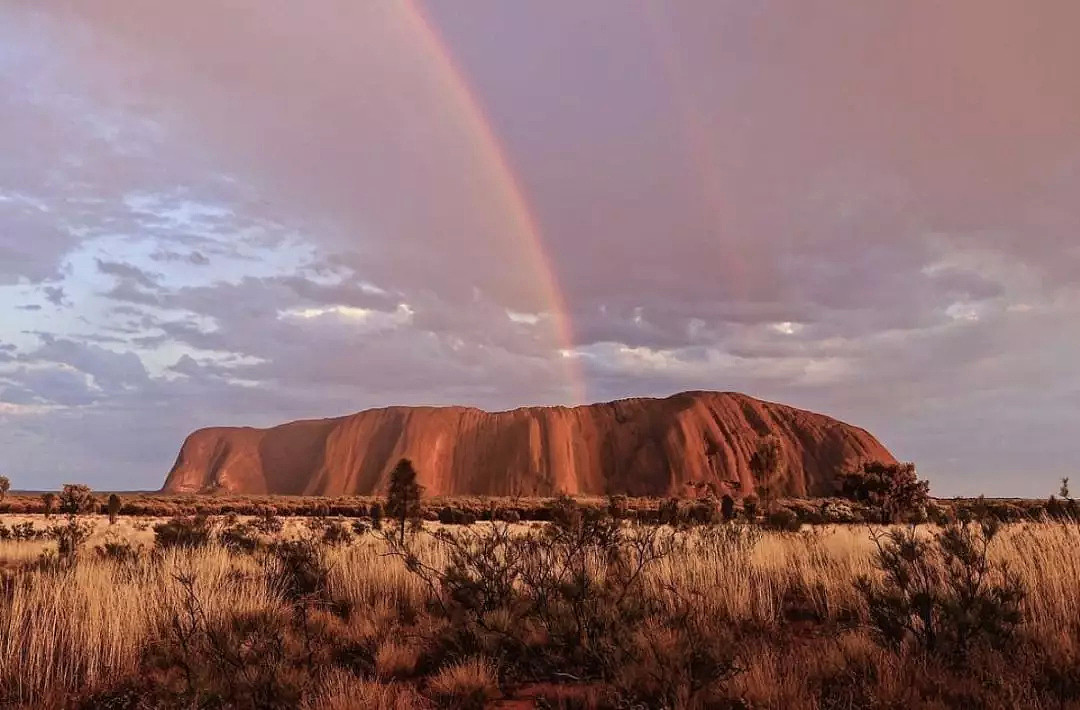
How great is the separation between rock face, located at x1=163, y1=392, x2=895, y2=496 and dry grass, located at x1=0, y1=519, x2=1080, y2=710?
82.1m

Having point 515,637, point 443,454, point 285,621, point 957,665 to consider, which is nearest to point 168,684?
point 285,621

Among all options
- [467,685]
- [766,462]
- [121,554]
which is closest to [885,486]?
[766,462]

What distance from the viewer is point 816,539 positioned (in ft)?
46.8

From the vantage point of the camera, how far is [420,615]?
8.79m

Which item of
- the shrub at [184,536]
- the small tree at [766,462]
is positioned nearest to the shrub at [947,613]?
the shrub at [184,536]

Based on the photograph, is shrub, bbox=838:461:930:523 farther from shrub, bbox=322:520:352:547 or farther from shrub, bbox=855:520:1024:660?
shrub, bbox=855:520:1024:660

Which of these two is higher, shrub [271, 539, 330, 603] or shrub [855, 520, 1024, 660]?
shrub [855, 520, 1024, 660]

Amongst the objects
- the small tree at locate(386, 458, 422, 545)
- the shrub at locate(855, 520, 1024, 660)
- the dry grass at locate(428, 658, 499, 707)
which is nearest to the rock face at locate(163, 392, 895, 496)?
the small tree at locate(386, 458, 422, 545)

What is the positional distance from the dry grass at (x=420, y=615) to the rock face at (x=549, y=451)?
269 feet

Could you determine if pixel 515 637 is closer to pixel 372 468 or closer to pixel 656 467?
pixel 656 467

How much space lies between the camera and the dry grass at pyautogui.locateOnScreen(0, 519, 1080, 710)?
5551 millimetres

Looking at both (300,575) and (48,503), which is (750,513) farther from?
(48,503)

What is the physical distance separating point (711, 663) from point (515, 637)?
2176mm

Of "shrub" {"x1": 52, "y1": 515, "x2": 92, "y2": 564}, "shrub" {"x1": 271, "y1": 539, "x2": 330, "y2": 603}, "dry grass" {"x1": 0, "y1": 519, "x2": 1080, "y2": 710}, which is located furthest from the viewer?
"shrub" {"x1": 52, "y1": 515, "x2": 92, "y2": 564}
